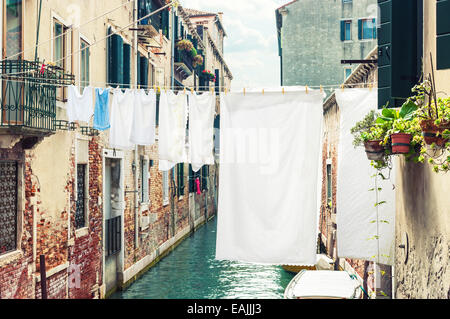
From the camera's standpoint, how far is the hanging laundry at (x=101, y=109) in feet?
A: 25.9

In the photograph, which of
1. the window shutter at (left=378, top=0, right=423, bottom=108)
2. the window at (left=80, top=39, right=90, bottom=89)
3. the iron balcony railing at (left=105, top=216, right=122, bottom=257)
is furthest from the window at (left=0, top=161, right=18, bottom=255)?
the window shutter at (left=378, top=0, right=423, bottom=108)

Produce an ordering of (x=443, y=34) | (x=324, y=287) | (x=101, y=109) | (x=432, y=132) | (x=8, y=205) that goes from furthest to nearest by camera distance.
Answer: (x=324, y=287)
(x=101, y=109)
(x=8, y=205)
(x=443, y=34)
(x=432, y=132)

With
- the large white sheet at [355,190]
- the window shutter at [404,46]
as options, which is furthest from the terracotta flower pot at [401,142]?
the large white sheet at [355,190]

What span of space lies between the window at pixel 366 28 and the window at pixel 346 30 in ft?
1.17

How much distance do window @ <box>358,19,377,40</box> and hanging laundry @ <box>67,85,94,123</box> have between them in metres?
16.8

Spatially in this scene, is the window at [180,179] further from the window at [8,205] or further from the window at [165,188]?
the window at [8,205]

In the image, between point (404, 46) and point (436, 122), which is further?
point (404, 46)

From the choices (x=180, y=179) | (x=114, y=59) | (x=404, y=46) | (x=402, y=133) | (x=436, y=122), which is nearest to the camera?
(x=436, y=122)

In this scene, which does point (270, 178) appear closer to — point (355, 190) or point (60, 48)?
point (355, 190)

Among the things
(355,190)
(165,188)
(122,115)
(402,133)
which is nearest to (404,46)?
(402,133)

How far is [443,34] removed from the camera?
435 centimetres

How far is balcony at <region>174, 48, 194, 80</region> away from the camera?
19.0 meters

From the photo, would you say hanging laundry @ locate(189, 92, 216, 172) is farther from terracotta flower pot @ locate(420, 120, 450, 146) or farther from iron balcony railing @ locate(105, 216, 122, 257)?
iron balcony railing @ locate(105, 216, 122, 257)

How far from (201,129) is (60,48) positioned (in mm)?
3160
